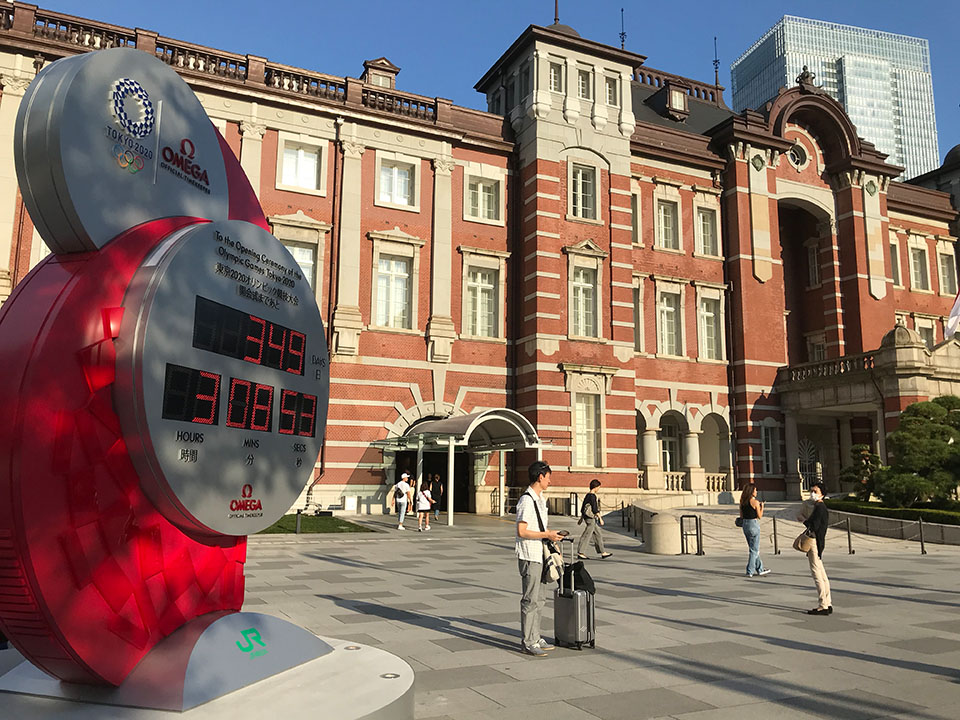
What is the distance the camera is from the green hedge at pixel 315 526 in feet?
65.6

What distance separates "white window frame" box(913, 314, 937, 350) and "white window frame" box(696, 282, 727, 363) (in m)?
11.4

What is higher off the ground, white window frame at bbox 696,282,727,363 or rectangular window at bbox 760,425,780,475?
white window frame at bbox 696,282,727,363

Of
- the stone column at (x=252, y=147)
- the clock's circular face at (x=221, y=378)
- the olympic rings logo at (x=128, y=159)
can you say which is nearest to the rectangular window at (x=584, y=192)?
the stone column at (x=252, y=147)

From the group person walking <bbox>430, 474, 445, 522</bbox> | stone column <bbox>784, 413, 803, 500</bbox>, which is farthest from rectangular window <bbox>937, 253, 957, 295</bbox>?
person walking <bbox>430, 474, 445, 522</bbox>

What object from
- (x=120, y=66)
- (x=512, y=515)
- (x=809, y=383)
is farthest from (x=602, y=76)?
(x=120, y=66)

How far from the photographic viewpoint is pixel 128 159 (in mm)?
5168

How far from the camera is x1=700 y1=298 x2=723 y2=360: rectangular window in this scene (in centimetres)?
3247

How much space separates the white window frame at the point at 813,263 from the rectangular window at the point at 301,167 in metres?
23.6

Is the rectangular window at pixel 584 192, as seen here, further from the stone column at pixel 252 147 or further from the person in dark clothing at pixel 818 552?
the person in dark clothing at pixel 818 552

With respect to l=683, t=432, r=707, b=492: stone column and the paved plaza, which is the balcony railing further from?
the paved plaza

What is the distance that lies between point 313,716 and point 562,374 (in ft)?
78.5

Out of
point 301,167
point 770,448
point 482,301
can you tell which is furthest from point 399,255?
point 770,448

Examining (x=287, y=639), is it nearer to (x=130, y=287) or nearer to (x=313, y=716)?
(x=313, y=716)

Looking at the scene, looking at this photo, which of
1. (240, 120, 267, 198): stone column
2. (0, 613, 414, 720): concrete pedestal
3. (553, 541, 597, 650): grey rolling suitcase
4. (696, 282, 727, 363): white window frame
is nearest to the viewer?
(0, 613, 414, 720): concrete pedestal
